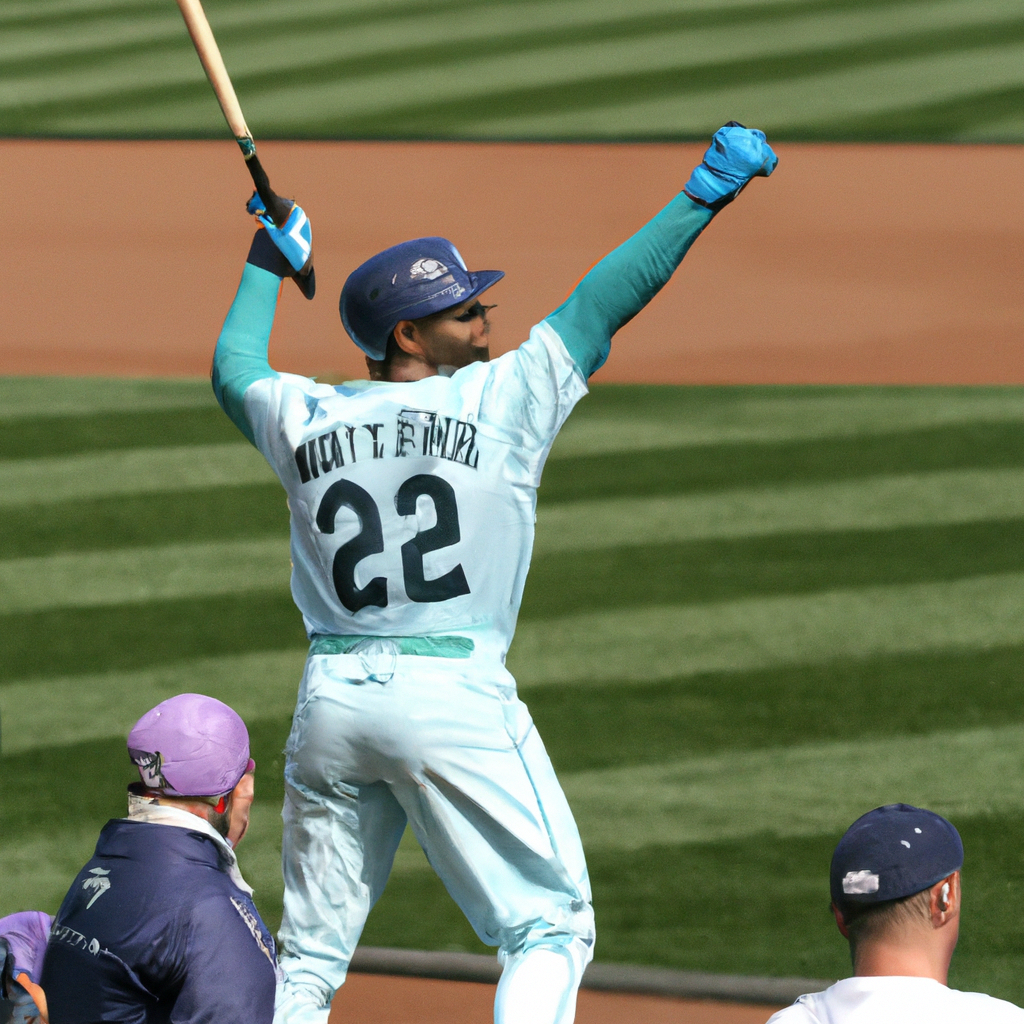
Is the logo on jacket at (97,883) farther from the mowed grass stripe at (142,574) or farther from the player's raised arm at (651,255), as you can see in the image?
the mowed grass stripe at (142,574)

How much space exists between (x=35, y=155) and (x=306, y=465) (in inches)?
370

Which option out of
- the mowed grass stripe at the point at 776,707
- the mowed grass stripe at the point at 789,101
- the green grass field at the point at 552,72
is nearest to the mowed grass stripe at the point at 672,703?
the mowed grass stripe at the point at 776,707

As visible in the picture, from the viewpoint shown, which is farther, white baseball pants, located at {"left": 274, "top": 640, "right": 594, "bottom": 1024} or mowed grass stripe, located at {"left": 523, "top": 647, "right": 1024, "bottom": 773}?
mowed grass stripe, located at {"left": 523, "top": 647, "right": 1024, "bottom": 773}

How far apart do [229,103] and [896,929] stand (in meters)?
2.45

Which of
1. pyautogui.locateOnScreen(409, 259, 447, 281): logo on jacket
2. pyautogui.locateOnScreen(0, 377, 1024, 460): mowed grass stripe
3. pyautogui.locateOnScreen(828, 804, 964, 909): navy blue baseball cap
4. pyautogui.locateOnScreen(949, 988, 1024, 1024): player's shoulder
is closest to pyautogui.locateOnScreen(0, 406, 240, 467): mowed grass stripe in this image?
pyautogui.locateOnScreen(0, 377, 1024, 460): mowed grass stripe

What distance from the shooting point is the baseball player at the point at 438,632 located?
9.91 ft

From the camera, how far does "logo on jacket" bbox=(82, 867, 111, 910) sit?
303cm

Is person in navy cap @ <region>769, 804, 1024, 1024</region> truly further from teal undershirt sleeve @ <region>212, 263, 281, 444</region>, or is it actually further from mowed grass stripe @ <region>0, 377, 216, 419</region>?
mowed grass stripe @ <region>0, 377, 216, 419</region>

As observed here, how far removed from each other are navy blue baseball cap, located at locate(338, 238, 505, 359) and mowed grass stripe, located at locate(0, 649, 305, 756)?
9.37 feet

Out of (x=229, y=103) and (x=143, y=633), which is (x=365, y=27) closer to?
(x=143, y=633)

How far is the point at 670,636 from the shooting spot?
6.22 metres

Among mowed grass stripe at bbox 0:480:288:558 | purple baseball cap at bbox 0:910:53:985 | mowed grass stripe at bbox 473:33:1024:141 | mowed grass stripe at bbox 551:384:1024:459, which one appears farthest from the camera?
mowed grass stripe at bbox 473:33:1024:141

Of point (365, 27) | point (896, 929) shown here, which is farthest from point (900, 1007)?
point (365, 27)

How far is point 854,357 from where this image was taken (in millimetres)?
8352
